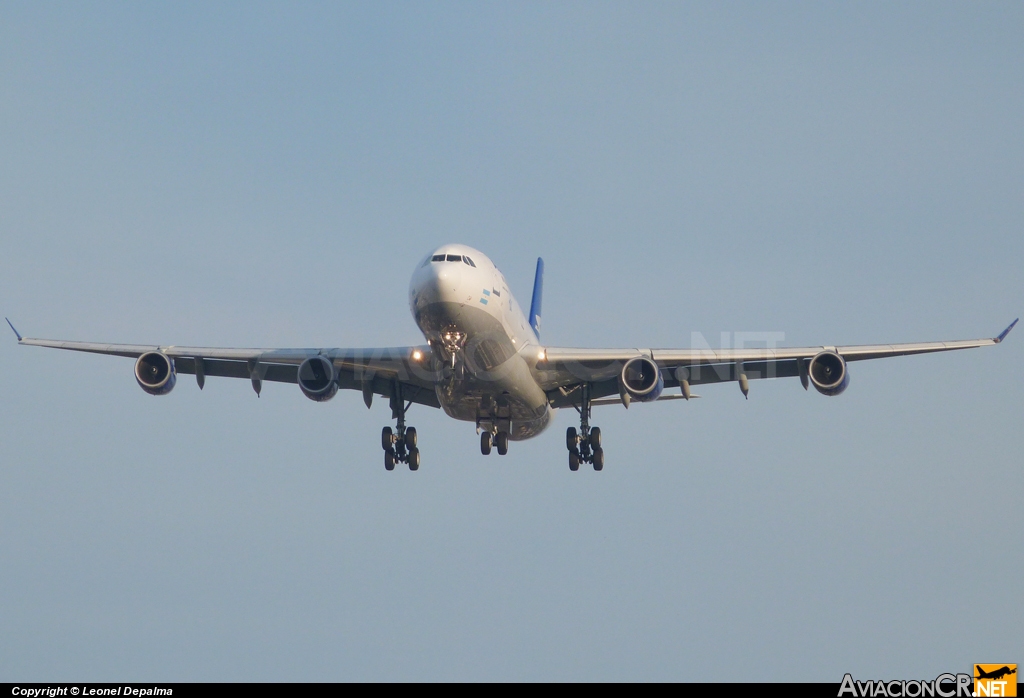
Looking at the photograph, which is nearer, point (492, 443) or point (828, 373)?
point (828, 373)

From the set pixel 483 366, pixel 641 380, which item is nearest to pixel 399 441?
pixel 483 366

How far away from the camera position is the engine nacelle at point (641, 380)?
134ft

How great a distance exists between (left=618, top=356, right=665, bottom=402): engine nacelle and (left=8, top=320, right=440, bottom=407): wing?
6343 mm

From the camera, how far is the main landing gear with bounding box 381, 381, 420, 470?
4472 centimetres

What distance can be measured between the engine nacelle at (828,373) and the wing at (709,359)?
1.21ft

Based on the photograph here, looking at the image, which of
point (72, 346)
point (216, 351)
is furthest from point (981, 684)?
point (72, 346)

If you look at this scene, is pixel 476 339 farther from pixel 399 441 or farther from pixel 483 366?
pixel 399 441

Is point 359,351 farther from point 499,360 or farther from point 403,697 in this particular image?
point 403,697

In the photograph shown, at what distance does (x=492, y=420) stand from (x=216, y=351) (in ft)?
31.5

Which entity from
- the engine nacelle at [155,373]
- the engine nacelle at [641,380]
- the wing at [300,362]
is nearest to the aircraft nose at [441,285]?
the wing at [300,362]

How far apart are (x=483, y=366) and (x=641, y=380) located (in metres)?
5.47

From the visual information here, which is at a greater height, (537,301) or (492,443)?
(537,301)

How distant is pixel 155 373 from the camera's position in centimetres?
4191

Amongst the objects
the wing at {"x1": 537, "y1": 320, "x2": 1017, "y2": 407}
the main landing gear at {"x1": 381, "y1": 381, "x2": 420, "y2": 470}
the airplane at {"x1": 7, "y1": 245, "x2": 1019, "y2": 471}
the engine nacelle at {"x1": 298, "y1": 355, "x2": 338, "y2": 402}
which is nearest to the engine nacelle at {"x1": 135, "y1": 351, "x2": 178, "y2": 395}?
the airplane at {"x1": 7, "y1": 245, "x2": 1019, "y2": 471}
